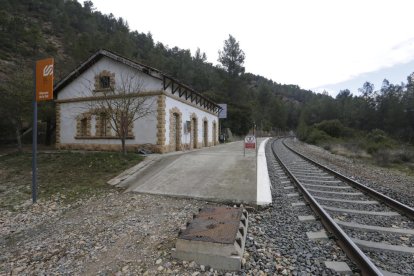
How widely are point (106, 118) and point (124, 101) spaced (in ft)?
13.2

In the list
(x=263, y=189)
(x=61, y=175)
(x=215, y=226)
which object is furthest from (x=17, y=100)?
(x=215, y=226)

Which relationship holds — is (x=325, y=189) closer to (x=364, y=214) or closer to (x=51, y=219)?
(x=364, y=214)

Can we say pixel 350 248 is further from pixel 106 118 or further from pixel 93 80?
pixel 93 80

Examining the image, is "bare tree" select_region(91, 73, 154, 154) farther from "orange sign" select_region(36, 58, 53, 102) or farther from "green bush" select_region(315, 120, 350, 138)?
"green bush" select_region(315, 120, 350, 138)

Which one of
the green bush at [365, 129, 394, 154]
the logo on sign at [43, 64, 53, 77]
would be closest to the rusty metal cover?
the logo on sign at [43, 64, 53, 77]

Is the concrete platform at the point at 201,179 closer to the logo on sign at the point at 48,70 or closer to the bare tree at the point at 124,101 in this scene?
the bare tree at the point at 124,101

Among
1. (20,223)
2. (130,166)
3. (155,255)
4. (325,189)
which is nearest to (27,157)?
(130,166)

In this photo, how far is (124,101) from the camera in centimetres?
1345

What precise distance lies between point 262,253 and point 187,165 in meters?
7.15

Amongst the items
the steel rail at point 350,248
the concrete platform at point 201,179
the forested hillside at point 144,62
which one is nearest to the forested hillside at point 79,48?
the forested hillside at point 144,62

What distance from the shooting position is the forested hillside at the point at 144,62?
2195 centimetres

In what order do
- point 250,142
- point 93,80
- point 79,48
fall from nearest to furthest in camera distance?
point 250,142 → point 93,80 → point 79,48

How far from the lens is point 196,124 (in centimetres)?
2141

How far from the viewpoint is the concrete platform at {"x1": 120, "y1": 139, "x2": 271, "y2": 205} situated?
7.18 m
